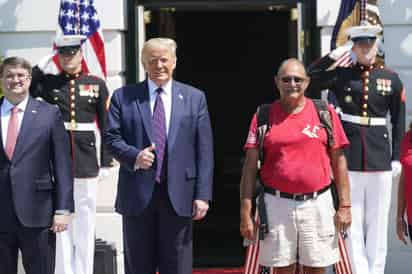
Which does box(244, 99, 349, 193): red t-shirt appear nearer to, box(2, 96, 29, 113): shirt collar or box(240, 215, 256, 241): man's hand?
box(240, 215, 256, 241): man's hand

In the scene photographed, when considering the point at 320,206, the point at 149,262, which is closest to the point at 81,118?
the point at 149,262

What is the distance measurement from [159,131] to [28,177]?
729mm

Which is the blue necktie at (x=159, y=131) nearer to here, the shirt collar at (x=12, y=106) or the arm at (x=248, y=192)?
the arm at (x=248, y=192)

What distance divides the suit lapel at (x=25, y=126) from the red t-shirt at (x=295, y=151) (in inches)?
45.5

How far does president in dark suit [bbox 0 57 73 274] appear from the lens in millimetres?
4590

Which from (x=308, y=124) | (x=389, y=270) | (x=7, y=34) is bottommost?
(x=389, y=270)

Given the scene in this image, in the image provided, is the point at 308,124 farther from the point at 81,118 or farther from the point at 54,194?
the point at 81,118

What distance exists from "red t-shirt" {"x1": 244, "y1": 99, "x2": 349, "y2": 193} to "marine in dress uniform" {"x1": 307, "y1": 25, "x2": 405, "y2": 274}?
4.48ft

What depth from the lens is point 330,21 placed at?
6.84m

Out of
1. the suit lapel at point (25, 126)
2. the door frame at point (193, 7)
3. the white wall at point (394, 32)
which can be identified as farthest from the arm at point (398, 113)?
the suit lapel at point (25, 126)

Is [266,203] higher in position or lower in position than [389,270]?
higher

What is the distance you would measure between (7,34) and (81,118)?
1.25 metres

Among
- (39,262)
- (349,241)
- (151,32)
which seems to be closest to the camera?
(39,262)

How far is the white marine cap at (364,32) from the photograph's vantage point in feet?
19.5
